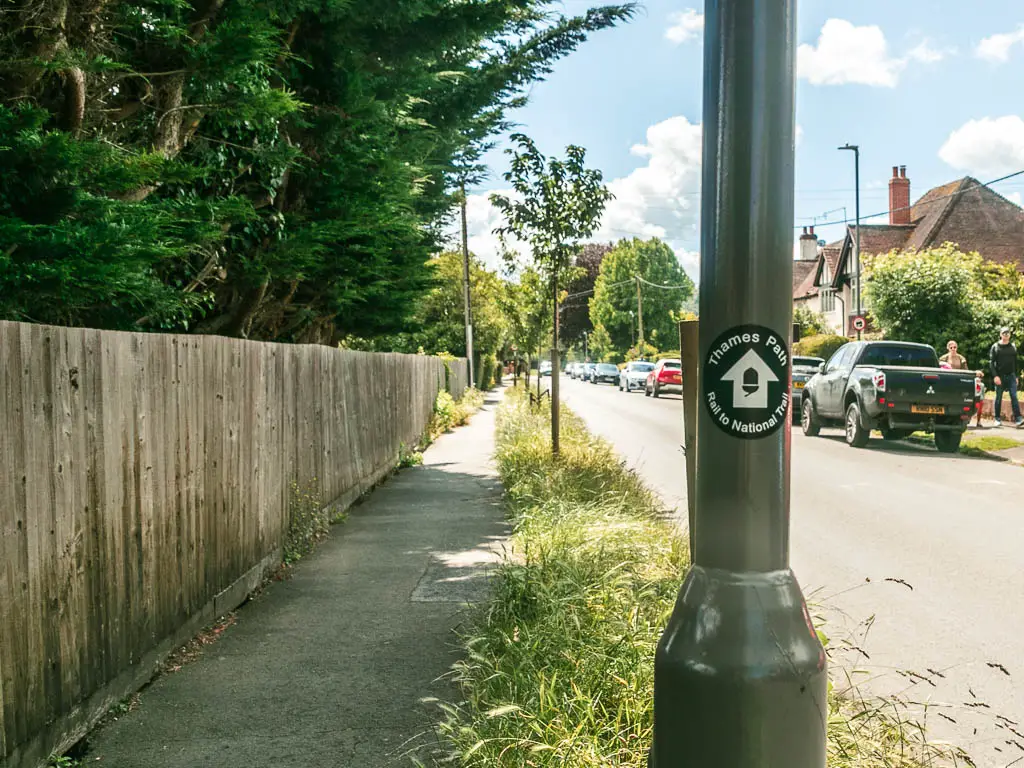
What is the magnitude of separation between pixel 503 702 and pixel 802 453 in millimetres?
12271

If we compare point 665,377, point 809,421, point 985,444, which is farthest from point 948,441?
point 665,377

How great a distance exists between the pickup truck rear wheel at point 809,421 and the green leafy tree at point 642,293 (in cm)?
6745

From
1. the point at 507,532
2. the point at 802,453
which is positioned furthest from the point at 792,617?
the point at 802,453

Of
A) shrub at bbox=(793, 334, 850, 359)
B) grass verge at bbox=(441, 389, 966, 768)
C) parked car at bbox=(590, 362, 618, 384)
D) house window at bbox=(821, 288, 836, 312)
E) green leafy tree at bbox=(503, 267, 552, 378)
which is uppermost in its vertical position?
house window at bbox=(821, 288, 836, 312)

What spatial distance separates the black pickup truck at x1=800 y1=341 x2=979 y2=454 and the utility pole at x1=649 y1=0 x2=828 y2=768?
1380 cm

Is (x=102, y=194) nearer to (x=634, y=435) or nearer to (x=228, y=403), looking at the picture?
(x=228, y=403)

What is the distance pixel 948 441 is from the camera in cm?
1534

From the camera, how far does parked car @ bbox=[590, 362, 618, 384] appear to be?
191 feet

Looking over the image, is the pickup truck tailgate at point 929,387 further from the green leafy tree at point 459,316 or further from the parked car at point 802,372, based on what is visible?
the green leafy tree at point 459,316

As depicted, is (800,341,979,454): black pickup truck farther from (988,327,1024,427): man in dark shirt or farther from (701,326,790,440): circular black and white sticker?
(701,326,790,440): circular black and white sticker

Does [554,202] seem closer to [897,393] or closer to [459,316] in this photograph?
[897,393]

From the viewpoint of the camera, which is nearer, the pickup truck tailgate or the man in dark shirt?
the pickup truck tailgate

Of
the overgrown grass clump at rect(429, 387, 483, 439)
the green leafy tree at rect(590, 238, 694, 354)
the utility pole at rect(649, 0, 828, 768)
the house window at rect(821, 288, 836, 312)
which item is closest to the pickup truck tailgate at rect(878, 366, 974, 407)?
the overgrown grass clump at rect(429, 387, 483, 439)

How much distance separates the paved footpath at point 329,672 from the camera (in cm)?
369
